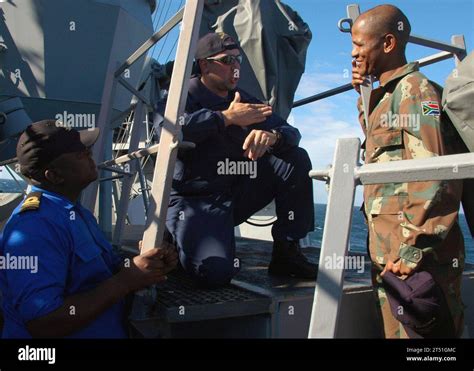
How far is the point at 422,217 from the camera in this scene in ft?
4.71

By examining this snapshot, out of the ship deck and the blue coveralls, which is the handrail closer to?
the ship deck

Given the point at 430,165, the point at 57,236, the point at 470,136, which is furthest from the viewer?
the point at 57,236

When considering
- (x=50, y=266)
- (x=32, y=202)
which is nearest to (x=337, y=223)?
(x=50, y=266)

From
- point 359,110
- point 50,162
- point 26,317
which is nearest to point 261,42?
point 359,110

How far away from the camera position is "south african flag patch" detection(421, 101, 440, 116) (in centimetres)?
151

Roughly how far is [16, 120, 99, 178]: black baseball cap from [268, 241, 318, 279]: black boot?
1137 mm

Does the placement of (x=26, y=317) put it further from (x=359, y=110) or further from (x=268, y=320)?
(x=359, y=110)

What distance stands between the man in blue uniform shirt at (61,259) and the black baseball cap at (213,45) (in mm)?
947

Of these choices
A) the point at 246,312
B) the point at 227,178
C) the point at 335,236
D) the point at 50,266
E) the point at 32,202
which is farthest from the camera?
the point at 227,178

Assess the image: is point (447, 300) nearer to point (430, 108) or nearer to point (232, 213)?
point (430, 108)

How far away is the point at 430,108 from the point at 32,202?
133 centimetres

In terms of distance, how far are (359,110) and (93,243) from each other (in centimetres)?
143

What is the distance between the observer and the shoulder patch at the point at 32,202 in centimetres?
143

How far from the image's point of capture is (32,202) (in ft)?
4.82
